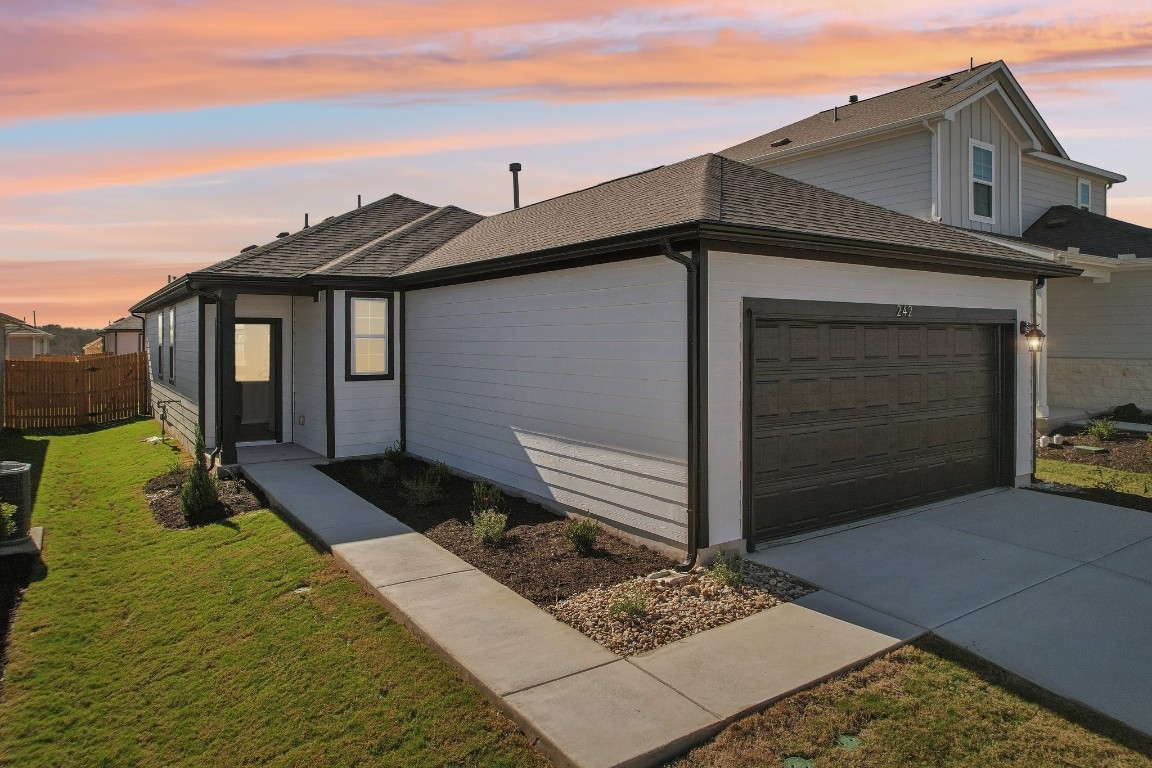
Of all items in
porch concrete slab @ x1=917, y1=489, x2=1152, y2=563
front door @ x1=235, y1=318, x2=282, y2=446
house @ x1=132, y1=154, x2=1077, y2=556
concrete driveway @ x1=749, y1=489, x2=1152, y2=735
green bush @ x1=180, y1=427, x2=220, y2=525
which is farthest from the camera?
front door @ x1=235, y1=318, x2=282, y2=446

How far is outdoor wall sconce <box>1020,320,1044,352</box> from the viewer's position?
9.85 meters

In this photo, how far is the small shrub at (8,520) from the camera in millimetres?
7375

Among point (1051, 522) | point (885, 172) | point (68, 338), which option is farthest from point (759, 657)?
point (68, 338)

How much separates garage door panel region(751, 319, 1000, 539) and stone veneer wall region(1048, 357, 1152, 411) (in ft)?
31.3

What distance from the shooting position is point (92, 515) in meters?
9.24

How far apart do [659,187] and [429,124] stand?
116 inches

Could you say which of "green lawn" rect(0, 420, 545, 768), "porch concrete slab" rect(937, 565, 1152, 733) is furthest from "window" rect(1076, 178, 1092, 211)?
"green lawn" rect(0, 420, 545, 768)

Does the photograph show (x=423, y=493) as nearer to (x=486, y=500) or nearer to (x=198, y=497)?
(x=486, y=500)

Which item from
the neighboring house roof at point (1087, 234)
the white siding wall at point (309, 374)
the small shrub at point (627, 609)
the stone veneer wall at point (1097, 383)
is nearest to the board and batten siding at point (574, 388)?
the small shrub at point (627, 609)

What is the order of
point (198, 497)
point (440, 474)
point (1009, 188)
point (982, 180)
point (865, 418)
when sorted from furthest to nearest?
point (1009, 188) → point (982, 180) → point (440, 474) → point (198, 497) → point (865, 418)

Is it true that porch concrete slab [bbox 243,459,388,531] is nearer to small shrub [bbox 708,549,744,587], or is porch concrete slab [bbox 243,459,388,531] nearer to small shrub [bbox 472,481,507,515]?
small shrub [bbox 472,481,507,515]

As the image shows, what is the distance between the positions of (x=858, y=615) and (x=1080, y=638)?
1.50 metres

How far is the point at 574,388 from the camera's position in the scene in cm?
810

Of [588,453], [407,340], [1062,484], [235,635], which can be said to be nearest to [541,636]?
[235,635]
